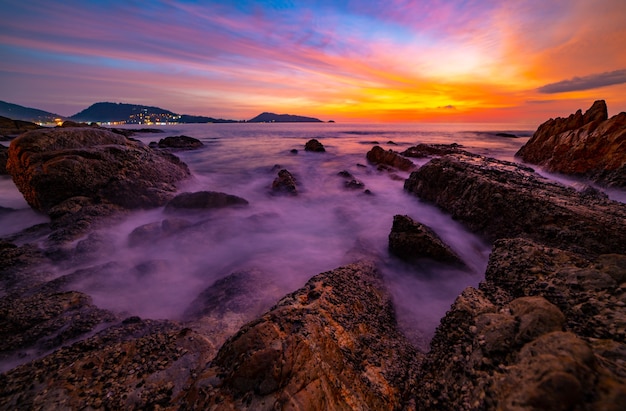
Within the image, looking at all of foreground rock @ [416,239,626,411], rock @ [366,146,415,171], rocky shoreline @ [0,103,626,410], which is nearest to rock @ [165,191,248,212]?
rocky shoreline @ [0,103,626,410]

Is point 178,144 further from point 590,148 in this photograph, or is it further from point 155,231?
point 590,148

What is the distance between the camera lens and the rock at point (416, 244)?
533cm

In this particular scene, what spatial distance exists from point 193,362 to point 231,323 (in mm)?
1014

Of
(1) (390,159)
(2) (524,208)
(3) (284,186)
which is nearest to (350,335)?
(2) (524,208)

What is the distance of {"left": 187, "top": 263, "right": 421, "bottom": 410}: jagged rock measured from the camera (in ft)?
6.44

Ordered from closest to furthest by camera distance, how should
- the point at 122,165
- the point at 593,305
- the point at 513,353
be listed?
1. the point at 513,353
2. the point at 593,305
3. the point at 122,165

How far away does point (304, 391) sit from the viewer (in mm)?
1957

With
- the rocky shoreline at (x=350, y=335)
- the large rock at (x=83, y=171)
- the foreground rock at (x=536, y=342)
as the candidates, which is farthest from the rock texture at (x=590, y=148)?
the large rock at (x=83, y=171)

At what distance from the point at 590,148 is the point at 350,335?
1544 centimetres

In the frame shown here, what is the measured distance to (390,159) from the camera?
15.8 meters

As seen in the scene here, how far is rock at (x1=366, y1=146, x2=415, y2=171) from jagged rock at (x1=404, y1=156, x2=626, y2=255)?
21.2ft

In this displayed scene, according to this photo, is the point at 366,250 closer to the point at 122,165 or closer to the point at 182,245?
the point at 182,245

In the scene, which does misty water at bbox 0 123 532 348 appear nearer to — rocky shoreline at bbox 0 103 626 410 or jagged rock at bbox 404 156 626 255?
rocky shoreline at bbox 0 103 626 410

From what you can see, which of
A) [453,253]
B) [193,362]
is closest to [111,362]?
[193,362]
